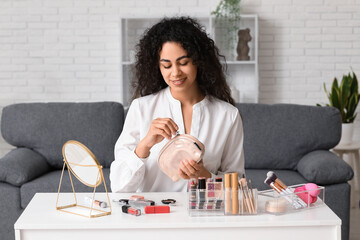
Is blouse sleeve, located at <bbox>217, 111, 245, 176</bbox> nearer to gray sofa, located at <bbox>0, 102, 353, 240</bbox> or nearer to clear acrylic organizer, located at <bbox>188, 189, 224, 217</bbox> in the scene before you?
clear acrylic organizer, located at <bbox>188, 189, 224, 217</bbox>

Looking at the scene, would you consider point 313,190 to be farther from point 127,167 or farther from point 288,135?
point 288,135

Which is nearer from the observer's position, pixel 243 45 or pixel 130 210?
pixel 130 210

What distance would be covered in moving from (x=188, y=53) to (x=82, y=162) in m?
0.67

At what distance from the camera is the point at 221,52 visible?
4.96m

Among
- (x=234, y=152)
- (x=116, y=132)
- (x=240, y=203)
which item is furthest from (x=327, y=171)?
(x=240, y=203)

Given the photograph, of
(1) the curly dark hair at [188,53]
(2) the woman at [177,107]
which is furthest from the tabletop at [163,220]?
(1) the curly dark hair at [188,53]

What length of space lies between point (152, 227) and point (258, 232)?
0.34 metres

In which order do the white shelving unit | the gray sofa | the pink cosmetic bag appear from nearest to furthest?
1. the pink cosmetic bag
2. the gray sofa
3. the white shelving unit

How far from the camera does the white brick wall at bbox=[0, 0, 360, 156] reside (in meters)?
5.01

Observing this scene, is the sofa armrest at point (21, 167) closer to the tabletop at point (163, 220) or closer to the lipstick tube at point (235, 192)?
the tabletop at point (163, 220)

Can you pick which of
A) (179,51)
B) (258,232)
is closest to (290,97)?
(179,51)

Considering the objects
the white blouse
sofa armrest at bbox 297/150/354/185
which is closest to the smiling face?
the white blouse

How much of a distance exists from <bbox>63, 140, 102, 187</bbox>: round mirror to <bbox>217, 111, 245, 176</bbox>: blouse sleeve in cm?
73

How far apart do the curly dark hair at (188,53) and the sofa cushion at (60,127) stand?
1510 mm
